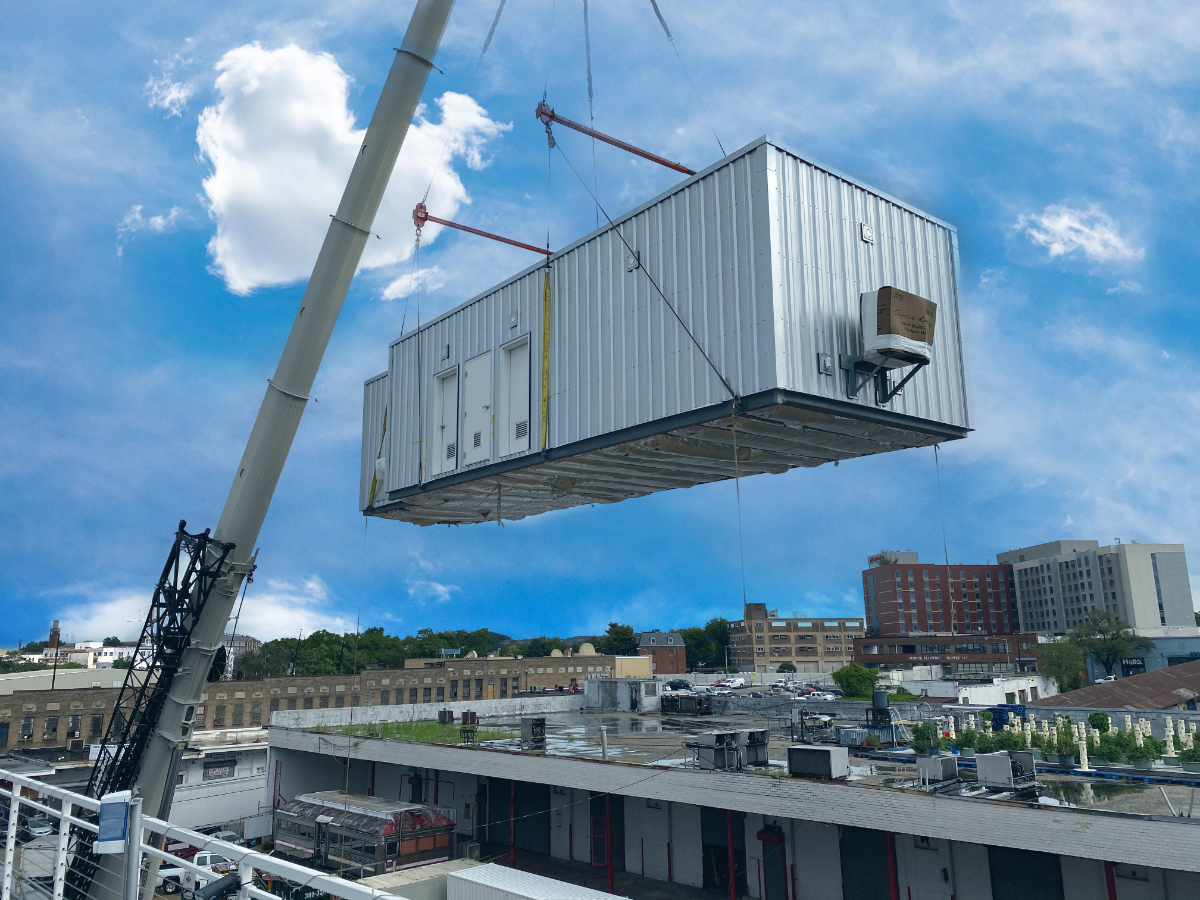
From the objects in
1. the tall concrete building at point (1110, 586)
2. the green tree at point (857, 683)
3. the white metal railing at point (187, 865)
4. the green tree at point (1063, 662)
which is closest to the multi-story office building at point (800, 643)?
the tall concrete building at point (1110, 586)

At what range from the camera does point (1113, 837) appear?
12977 millimetres

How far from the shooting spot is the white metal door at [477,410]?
22.3 meters

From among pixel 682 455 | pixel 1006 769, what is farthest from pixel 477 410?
pixel 1006 769

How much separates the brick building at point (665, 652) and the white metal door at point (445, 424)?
99.8 meters

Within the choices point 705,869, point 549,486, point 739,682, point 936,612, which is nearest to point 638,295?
point 549,486

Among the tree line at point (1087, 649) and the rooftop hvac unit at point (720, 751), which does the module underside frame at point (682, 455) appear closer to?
the rooftop hvac unit at point (720, 751)

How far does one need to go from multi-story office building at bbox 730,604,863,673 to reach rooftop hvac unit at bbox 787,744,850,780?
110468 millimetres

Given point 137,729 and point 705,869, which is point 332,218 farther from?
point 705,869

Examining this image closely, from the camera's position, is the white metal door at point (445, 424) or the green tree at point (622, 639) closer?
the white metal door at point (445, 424)

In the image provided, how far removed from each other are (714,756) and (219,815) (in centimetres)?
2506

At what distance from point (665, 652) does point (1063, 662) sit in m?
51.4

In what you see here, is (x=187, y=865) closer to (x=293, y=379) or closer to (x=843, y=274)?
(x=293, y=379)

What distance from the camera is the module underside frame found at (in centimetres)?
1669

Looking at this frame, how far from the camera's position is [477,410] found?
22.7m
